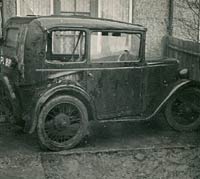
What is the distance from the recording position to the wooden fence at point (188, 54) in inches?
306

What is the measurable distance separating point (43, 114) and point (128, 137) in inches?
63.4

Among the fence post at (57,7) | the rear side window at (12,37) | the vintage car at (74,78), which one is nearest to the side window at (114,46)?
the vintage car at (74,78)

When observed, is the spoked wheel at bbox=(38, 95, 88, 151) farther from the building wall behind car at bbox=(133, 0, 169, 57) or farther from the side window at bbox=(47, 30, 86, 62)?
the building wall behind car at bbox=(133, 0, 169, 57)

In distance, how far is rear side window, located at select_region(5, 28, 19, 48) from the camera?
6724 millimetres

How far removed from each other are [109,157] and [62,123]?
84cm

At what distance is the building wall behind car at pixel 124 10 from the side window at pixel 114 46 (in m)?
3.75

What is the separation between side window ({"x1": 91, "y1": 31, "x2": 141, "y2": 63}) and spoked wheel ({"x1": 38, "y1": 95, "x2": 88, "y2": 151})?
0.79 meters

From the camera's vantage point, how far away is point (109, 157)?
20.1 ft

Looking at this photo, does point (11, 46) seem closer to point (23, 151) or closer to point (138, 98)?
point (23, 151)

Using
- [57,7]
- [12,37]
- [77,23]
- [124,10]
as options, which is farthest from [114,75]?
[124,10]

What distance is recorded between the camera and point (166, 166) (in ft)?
19.1

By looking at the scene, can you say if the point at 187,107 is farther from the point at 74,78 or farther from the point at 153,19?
the point at 153,19

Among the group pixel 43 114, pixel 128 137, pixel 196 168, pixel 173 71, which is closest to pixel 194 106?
pixel 173 71

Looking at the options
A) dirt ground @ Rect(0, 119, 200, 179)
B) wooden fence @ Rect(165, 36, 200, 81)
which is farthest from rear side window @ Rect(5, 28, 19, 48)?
wooden fence @ Rect(165, 36, 200, 81)
